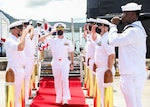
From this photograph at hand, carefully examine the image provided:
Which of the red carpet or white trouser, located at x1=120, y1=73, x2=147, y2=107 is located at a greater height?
white trouser, located at x1=120, y1=73, x2=147, y2=107

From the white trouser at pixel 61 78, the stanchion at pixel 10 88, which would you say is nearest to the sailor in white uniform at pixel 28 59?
the white trouser at pixel 61 78

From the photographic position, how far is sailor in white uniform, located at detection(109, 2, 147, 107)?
15.0 feet

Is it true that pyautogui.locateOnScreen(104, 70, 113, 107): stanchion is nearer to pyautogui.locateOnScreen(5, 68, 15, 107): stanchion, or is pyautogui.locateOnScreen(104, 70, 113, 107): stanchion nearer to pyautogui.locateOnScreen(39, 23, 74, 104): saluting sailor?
pyautogui.locateOnScreen(5, 68, 15, 107): stanchion

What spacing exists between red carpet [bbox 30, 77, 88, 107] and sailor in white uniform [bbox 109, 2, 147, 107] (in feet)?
11.9

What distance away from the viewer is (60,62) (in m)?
8.09

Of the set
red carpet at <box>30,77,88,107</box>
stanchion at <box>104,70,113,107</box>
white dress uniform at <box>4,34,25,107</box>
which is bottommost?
red carpet at <box>30,77,88,107</box>

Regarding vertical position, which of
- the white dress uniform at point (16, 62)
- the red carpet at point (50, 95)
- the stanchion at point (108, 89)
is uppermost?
the white dress uniform at point (16, 62)

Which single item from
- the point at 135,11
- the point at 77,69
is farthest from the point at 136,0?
the point at 135,11

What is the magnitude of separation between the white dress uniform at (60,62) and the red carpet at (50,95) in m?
0.40

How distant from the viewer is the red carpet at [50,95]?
27.4ft

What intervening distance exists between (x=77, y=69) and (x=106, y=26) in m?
7.75

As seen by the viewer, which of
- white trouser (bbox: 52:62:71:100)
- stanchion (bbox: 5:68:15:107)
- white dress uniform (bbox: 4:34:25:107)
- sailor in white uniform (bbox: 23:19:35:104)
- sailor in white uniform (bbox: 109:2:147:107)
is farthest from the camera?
sailor in white uniform (bbox: 23:19:35:104)

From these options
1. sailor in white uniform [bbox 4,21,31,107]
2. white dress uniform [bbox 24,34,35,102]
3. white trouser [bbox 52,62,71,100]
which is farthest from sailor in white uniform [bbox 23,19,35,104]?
sailor in white uniform [bbox 4,21,31,107]

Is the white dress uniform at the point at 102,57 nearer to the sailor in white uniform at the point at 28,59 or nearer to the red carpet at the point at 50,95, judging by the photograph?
the red carpet at the point at 50,95
